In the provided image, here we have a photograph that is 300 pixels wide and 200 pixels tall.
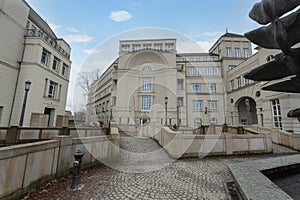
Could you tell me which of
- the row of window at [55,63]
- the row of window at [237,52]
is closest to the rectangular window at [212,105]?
the row of window at [237,52]

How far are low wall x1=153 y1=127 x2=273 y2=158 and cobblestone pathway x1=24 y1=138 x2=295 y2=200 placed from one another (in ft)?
4.38

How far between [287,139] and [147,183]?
12.3m

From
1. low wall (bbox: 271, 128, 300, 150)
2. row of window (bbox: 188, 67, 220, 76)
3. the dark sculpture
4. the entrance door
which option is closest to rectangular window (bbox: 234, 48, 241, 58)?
row of window (bbox: 188, 67, 220, 76)

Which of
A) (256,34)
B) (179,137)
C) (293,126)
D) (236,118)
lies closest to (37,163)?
(256,34)

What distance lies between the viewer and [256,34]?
10.5ft

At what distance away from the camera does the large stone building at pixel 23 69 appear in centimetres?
1762

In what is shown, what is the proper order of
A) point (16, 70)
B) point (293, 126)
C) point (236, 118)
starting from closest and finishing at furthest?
point (293, 126) < point (16, 70) < point (236, 118)

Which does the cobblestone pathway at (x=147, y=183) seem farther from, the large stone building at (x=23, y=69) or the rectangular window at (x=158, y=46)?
the rectangular window at (x=158, y=46)

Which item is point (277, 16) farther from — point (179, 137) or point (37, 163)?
point (179, 137)

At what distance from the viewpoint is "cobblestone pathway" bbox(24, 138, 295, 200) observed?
13.9 ft

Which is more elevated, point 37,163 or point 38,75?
point 38,75

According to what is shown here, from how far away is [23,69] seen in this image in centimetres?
1909

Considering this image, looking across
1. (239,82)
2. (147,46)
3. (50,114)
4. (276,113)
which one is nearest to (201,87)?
(239,82)

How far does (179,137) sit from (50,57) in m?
20.9
